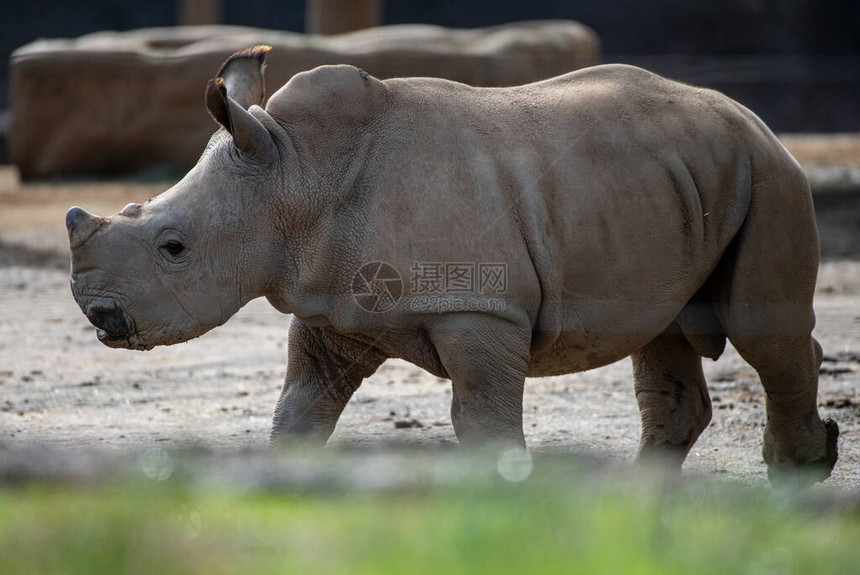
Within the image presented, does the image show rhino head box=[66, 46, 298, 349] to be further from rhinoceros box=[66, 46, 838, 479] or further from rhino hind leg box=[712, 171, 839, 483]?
rhino hind leg box=[712, 171, 839, 483]

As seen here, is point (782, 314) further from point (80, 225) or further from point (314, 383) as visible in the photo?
point (80, 225)

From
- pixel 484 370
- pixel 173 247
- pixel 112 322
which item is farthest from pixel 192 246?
pixel 484 370

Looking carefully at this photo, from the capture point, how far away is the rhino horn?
11.6 ft

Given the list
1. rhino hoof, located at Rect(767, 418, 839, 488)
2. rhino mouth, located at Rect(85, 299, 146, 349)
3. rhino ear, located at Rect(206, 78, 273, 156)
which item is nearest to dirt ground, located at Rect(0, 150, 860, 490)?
rhino hoof, located at Rect(767, 418, 839, 488)

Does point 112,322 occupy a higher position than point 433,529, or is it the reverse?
point 433,529

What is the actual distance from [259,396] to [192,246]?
218 cm

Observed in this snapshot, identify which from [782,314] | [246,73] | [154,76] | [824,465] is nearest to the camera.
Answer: [246,73]

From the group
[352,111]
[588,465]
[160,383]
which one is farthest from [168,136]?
[588,465]

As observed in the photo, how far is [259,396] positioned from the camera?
225 inches

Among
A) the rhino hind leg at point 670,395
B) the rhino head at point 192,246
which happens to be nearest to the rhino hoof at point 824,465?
the rhino hind leg at point 670,395

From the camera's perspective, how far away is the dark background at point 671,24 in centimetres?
2045

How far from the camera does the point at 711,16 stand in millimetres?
22547

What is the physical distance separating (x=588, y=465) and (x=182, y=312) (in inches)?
70.0

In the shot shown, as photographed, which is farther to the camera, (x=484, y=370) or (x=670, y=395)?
(x=670, y=395)
